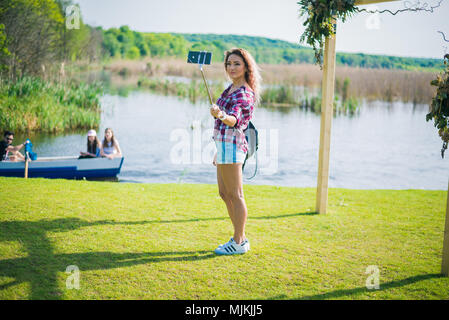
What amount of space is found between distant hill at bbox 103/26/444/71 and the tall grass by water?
837 centimetres

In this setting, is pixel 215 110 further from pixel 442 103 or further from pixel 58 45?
pixel 58 45

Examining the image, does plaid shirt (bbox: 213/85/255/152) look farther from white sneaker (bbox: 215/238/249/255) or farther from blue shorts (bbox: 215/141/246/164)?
white sneaker (bbox: 215/238/249/255)

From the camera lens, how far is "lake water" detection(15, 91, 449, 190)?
11445mm

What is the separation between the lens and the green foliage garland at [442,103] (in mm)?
3348

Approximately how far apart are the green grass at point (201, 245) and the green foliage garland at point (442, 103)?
120 centimetres

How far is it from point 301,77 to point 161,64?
12755 mm

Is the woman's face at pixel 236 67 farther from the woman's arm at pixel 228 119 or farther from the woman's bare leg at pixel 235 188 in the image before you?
the woman's bare leg at pixel 235 188

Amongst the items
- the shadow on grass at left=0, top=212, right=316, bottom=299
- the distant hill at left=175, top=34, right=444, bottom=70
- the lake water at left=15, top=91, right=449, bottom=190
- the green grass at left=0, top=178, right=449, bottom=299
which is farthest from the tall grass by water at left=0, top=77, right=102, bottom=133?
the shadow on grass at left=0, top=212, right=316, bottom=299

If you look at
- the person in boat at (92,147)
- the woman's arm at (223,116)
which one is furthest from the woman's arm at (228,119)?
the person in boat at (92,147)

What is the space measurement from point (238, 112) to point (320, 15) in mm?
1878

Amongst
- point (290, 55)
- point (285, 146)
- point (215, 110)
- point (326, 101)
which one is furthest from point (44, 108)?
point (290, 55)

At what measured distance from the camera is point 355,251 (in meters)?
3.97

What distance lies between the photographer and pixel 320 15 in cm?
451
